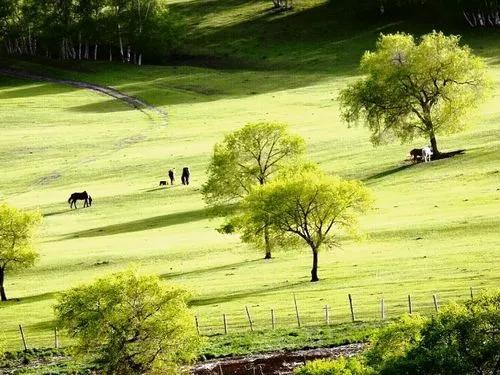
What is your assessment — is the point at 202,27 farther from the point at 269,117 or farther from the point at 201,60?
the point at 269,117

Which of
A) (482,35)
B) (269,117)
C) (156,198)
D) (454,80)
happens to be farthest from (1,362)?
(482,35)

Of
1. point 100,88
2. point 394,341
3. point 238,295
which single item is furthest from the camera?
point 100,88

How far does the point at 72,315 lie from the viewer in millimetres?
45531

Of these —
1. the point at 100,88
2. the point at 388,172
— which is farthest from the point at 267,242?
the point at 100,88

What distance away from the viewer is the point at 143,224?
3255 inches

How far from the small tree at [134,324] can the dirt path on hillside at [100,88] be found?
88217 millimetres

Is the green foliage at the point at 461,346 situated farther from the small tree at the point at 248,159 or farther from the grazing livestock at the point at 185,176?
the grazing livestock at the point at 185,176

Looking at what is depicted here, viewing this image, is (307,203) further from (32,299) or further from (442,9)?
(442,9)

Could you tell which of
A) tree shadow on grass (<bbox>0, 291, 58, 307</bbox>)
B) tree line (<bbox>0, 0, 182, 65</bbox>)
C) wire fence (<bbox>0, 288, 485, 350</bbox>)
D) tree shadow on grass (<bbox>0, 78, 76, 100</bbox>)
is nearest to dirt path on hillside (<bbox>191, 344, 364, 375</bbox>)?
wire fence (<bbox>0, 288, 485, 350</bbox>)

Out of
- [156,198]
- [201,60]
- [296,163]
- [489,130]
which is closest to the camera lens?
[296,163]

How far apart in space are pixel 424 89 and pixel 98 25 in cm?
8860

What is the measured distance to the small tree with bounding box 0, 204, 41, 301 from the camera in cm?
6644

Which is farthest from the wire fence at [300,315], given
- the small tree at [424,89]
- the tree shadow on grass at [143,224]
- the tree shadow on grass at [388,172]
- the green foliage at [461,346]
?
the small tree at [424,89]

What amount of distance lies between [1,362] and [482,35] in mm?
117011
